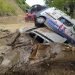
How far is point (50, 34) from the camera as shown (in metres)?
15.8

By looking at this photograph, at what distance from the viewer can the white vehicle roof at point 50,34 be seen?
609 inches

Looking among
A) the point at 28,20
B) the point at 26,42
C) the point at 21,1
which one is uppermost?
the point at 26,42

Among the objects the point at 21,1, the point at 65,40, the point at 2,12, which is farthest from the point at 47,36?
the point at 21,1

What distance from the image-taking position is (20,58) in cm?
1327

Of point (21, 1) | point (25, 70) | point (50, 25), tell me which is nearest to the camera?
point (25, 70)

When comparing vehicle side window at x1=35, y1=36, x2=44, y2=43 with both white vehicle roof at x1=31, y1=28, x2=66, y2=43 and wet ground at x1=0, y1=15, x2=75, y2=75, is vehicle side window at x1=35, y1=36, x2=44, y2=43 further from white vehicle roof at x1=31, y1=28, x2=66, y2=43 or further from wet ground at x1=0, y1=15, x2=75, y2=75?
wet ground at x1=0, y1=15, x2=75, y2=75

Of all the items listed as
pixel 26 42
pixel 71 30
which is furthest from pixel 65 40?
pixel 26 42

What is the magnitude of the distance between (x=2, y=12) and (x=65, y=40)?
13457 mm

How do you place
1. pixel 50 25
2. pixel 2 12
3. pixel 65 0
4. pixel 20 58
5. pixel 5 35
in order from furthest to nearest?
pixel 2 12, pixel 5 35, pixel 50 25, pixel 65 0, pixel 20 58

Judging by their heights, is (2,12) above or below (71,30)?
below

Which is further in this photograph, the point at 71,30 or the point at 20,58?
the point at 71,30

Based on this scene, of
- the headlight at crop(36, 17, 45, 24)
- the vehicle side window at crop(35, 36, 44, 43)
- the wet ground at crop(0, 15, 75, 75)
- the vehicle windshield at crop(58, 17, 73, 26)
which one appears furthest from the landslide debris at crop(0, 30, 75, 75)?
the vehicle windshield at crop(58, 17, 73, 26)

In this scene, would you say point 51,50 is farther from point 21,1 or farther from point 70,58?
point 21,1

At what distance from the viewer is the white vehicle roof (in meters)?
15.5
